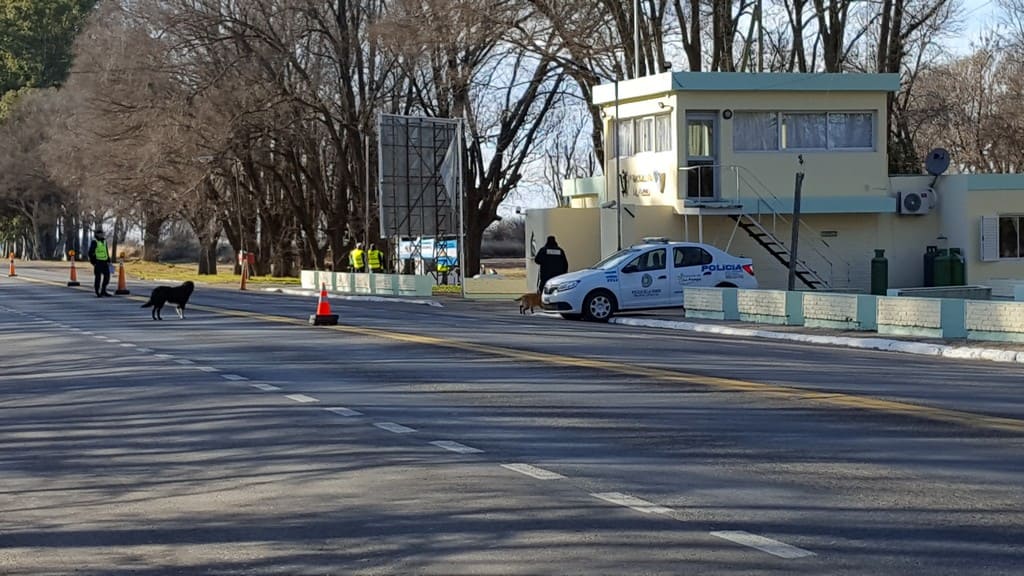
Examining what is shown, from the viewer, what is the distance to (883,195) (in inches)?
1534

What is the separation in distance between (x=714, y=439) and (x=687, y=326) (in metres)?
16.1

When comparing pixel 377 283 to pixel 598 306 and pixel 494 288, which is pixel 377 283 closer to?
pixel 494 288

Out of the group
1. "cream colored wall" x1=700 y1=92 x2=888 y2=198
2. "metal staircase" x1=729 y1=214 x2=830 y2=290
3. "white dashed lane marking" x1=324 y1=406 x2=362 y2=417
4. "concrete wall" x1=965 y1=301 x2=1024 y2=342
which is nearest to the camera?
"white dashed lane marking" x1=324 y1=406 x2=362 y2=417

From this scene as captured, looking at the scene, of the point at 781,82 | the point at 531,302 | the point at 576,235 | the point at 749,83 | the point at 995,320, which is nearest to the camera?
the point at 995,320

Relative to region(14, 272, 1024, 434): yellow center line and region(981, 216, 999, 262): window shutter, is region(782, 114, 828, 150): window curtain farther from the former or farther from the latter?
region(14, 272, 1024, 434): yellow center line

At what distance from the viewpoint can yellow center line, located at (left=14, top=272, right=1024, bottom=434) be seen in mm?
12047

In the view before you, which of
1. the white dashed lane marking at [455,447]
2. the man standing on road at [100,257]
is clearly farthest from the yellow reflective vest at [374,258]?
the white dashed lane marking at [455,447]

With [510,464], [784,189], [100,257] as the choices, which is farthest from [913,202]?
[510,464]

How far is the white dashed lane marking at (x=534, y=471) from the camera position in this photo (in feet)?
31.3

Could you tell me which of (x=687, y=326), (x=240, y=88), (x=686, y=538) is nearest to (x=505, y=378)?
(x=686, y=538)

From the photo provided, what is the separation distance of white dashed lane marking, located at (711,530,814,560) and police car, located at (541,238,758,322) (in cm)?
2160

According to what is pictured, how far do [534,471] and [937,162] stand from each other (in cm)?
3217

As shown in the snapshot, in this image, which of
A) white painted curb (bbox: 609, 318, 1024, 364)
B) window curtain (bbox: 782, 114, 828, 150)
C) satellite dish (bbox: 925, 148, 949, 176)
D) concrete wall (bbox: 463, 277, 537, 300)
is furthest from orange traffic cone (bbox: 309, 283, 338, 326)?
satellite dish (bbox: 925, 148, 949, 176)

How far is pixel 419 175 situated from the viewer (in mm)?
45531
